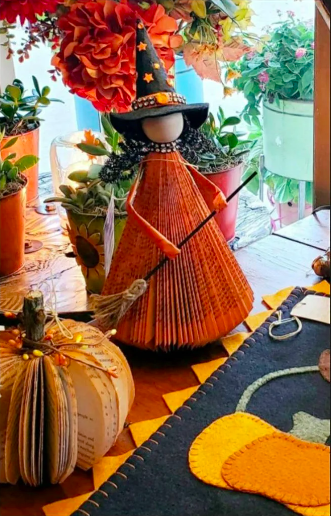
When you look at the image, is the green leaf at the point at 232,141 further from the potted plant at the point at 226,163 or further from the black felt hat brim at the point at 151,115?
the black felt hat brim at the point at 151,115

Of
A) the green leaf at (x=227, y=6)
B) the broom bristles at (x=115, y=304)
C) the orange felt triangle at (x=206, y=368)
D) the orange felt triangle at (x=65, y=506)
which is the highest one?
the green leaf at (x=227, y=6)

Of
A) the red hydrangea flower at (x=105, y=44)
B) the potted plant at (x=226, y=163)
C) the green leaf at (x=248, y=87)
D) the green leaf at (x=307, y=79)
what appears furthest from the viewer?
the green leaf at (x=248, y=87)

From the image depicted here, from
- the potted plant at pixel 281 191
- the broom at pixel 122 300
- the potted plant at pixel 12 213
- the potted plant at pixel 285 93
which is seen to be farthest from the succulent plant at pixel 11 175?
the potted plant at pixel 281 191

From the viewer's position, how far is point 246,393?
1.90ft

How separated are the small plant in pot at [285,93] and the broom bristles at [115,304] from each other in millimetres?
674

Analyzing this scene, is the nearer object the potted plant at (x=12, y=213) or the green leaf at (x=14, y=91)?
the potted plant at (x=12, y=213)

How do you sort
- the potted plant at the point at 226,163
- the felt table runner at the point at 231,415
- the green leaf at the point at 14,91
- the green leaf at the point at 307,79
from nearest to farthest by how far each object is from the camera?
the felt table runner at the point at 231,415, the potted plant at the point at 226,163, the green leaf at the point at 14,91, the green leaf at the point at 307,79

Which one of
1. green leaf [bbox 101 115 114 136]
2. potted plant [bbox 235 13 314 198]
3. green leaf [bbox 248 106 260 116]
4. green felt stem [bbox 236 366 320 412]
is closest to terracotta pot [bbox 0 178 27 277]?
→ green leaf [bbox 101 115 114 136]

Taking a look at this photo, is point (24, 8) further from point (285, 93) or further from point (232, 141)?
point (285, 93)

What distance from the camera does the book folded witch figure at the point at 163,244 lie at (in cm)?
59

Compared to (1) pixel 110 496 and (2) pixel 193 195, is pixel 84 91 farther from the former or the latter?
(1) pixel 110 496

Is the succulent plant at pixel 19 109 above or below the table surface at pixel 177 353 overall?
above

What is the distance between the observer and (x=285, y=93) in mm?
1221

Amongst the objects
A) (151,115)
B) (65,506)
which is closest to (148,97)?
(151,115)
